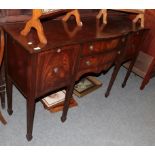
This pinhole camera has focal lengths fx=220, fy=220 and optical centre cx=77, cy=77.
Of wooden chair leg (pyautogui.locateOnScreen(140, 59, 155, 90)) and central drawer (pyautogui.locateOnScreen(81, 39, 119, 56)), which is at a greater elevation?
central drawer (pyautogui.locateOnScreen(81, 39, 119, 56))

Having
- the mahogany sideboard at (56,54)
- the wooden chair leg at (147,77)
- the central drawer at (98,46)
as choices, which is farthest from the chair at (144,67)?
the central drawer at (98,46)

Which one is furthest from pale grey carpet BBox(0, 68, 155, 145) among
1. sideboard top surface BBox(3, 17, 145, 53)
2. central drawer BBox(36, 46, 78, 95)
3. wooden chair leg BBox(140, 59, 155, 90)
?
sideboard top surface BBox(3, 17, 145, 53)

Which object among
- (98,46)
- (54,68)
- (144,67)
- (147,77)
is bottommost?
(147,77)

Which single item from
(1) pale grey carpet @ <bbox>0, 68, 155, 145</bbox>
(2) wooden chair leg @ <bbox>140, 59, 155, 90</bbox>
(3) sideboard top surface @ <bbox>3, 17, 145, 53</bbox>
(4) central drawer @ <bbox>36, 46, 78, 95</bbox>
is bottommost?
(1) pale grey carpet @ <bbox>0, 68, 155, 145</bbox>

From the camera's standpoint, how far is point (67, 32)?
1820 mm

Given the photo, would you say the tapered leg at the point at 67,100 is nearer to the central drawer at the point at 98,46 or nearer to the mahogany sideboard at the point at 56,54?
the mahogany sideboard at the point at 56,54

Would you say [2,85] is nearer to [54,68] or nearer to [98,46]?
[54,68]

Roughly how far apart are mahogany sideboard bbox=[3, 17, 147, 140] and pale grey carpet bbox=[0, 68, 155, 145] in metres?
0.12

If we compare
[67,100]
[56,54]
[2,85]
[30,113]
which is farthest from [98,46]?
[2,85]

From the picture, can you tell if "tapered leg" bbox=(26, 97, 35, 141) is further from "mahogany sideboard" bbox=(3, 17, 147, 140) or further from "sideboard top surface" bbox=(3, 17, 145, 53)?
"sideboard top surface" bbox=(3, 17, 145, 53)

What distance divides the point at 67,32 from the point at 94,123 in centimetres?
98

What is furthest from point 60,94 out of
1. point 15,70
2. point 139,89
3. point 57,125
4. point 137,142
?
point 139,89

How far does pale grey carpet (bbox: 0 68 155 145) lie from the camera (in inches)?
78.8

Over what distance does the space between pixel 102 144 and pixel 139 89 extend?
1.17m
